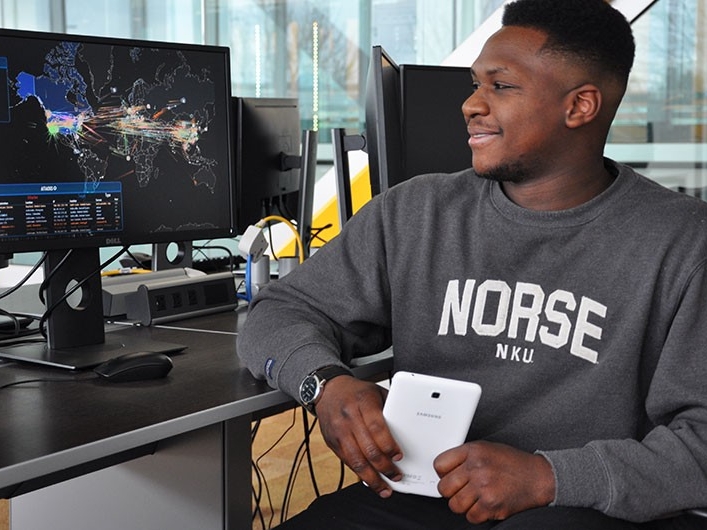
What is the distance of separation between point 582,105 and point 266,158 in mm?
1319

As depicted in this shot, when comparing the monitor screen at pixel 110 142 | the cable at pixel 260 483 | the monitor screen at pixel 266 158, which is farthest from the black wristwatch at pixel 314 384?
the cable at pixel 260 483

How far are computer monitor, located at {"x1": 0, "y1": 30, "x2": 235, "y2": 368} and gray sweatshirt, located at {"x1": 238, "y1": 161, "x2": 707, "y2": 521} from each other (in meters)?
0.32

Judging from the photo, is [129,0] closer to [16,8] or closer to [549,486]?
[16,8]

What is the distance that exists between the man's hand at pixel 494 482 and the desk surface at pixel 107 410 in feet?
1.08

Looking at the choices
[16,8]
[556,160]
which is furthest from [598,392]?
[16,8]

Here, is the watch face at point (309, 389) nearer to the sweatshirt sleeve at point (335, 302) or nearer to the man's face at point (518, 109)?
the sweatshirt sleeve at point (335, 302)

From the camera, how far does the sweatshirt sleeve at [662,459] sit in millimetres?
1309

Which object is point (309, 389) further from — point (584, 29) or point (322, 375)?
point (584, 29)

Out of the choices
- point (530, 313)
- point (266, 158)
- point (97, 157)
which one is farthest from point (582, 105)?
point (266, 158)

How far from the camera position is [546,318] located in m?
1.52

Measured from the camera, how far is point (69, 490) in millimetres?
2076

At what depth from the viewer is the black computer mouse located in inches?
61.2

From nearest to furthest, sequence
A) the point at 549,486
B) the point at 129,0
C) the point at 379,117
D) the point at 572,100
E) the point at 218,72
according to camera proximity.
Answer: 1. the point at 549,486
2. the point at 572,100
3. the point at 218,72
4. the point at 379,117
5. the point at 129,0

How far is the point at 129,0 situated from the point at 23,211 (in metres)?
4.70
